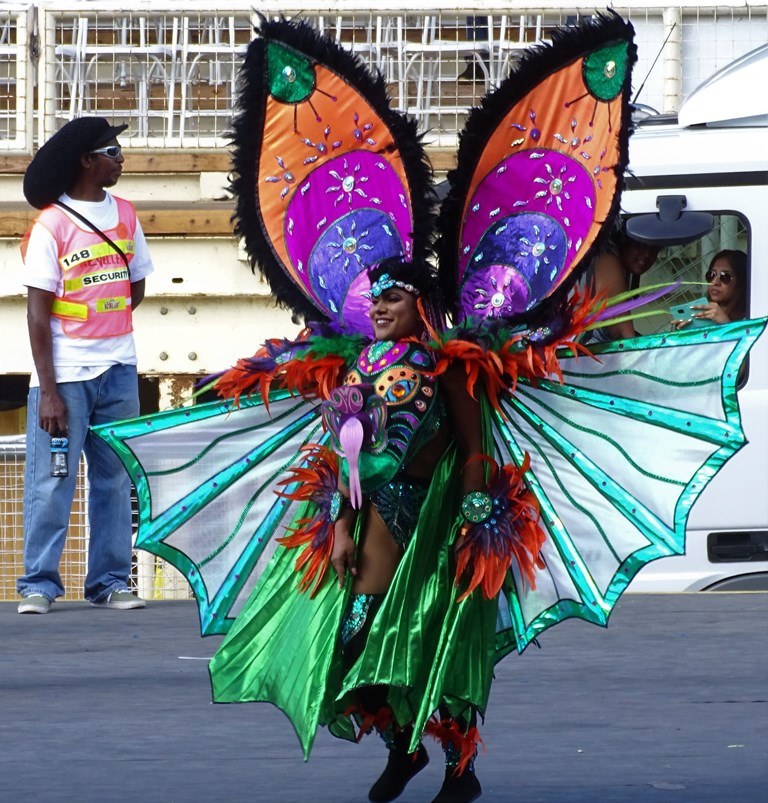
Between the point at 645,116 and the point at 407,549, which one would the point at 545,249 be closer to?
the point at 407,549

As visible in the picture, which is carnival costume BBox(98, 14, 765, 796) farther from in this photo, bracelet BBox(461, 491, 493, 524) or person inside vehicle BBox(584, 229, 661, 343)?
person inside vehicle BBox(584, 229, 661, 343)

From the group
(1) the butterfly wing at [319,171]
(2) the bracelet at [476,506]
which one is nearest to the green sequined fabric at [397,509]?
(2) the bracelet at [476,506]

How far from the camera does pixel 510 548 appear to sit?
4148 mm

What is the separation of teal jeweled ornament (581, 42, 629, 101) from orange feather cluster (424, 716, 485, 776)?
1.54 m

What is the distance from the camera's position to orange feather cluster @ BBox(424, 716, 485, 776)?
163 inches

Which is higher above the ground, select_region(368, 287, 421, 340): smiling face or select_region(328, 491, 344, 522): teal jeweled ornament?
select_region(368, 287, 421, 340): smiling face

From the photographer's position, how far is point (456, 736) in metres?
4.15

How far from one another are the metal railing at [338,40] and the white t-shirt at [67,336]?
360cm

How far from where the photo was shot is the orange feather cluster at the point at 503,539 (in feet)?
13.5

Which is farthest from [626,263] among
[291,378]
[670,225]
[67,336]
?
[291,378]

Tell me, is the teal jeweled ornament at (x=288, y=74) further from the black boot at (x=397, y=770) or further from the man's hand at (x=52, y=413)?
the man's hand at (x=52, y=413)

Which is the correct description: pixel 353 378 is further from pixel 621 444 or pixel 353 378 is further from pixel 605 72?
pixel 605 72

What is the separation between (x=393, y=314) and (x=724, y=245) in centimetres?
373

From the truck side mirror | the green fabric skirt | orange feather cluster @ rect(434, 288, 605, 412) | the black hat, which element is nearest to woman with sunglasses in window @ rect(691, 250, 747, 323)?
the truck side mirror
